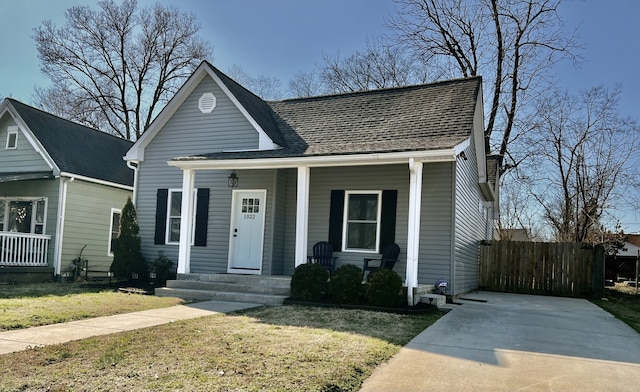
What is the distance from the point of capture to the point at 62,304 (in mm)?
8305

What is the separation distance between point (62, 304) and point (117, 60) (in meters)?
23.3

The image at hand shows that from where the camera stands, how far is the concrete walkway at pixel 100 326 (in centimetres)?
543

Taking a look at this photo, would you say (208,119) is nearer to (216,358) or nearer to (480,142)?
(480,142)

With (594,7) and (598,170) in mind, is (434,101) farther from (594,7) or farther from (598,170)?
(598,170)

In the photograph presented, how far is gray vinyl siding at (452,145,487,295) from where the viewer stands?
10984mm

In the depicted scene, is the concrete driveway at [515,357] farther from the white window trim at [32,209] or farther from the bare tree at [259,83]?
the bare tree at [259,83]

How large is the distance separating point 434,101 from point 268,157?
14.5 feet

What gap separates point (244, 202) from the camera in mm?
12250

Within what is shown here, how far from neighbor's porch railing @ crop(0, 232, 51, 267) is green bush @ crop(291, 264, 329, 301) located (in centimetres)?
824

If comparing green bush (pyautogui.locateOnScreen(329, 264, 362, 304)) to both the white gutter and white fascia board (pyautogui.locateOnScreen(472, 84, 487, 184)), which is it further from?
white fascia board (pyautogui.locateOnScreen(472, 84, 487, 184))

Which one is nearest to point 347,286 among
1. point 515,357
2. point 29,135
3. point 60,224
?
point 515,357

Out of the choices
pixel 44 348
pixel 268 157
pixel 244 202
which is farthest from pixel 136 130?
pixel 44 348

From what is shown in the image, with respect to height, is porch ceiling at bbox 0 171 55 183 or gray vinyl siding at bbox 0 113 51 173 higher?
gray vinyl siding at bbox 0 113 51 173

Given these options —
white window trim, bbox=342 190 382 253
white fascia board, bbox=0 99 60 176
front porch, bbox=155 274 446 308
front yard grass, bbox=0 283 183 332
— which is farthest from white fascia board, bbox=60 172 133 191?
white window trim, bbox=342 190 382 253
